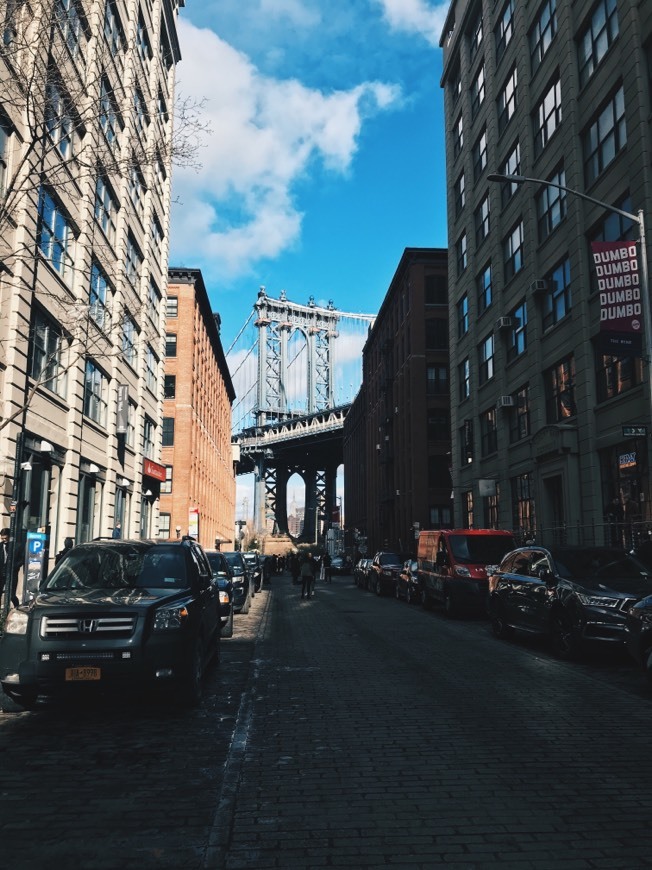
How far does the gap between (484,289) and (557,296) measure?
30.3 feet

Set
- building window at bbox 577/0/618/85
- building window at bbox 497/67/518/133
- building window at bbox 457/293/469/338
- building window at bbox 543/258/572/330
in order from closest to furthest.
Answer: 1. building window at bbox 577/0/618/85
2. building window at bbox 543/258/572/330
3. building window at bbox 497/67/518/133
4. building window at bbox 457/293/469/338

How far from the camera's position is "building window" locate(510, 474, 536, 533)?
90.5ft

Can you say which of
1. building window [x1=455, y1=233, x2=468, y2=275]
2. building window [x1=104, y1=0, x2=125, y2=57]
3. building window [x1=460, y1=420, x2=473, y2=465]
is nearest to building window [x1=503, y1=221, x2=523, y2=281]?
building window [x1=455, y1=233, x2=468, y2=275]

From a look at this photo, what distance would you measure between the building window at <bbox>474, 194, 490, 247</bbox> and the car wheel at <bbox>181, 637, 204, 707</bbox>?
2969 cm

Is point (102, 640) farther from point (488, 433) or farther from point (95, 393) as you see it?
point (488, 433)

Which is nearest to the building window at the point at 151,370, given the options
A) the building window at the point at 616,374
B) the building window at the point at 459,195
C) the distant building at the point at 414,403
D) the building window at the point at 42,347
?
the building window at the point at 42,347

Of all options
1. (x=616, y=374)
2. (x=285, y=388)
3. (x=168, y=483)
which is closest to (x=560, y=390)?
(x=616, y=374)

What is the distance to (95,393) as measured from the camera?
25656 millimetres

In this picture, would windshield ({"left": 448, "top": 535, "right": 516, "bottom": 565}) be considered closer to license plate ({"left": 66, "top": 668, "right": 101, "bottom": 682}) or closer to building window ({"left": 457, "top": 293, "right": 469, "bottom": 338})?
license plate ({"left": 66, "top": 668, "right": 101, "bottom": 682})

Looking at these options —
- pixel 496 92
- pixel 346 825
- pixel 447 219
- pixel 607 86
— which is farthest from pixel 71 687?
pixel 447 219

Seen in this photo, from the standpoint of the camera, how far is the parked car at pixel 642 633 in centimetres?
849

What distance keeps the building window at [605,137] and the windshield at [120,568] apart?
18257 millimetres

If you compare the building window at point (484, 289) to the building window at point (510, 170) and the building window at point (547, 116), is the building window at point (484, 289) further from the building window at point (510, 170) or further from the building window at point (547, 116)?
the building window at point (547, 116)

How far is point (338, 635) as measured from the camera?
577 inches
